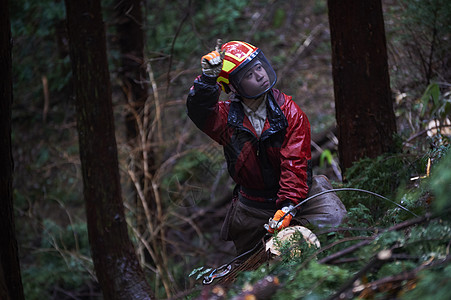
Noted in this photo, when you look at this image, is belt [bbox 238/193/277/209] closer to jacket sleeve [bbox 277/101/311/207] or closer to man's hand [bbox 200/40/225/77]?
jacket sleeve [bbox 277/101/311/207]

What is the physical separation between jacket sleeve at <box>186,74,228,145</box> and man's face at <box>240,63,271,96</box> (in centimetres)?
19

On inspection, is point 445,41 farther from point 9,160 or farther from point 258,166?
point 9,160

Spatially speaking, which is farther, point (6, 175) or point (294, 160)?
point (6, 175)

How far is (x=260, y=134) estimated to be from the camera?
11.5 feet

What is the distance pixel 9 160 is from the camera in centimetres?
373

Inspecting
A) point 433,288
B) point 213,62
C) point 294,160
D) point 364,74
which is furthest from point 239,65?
point 433,288

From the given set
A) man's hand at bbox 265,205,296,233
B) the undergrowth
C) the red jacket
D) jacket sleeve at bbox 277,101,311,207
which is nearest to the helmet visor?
the red jacket

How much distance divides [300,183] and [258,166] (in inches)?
13.9

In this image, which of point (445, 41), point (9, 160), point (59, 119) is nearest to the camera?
point (9, 160)

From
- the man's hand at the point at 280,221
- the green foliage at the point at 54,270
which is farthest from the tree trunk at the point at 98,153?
the green foliage at the point at 54,270

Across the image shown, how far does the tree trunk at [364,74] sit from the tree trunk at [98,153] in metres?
2.23

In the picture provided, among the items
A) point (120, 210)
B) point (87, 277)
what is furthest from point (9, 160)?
point (87, 277)

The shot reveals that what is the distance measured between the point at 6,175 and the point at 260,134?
6.38 feet

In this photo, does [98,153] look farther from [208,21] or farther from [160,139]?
[208,21]
